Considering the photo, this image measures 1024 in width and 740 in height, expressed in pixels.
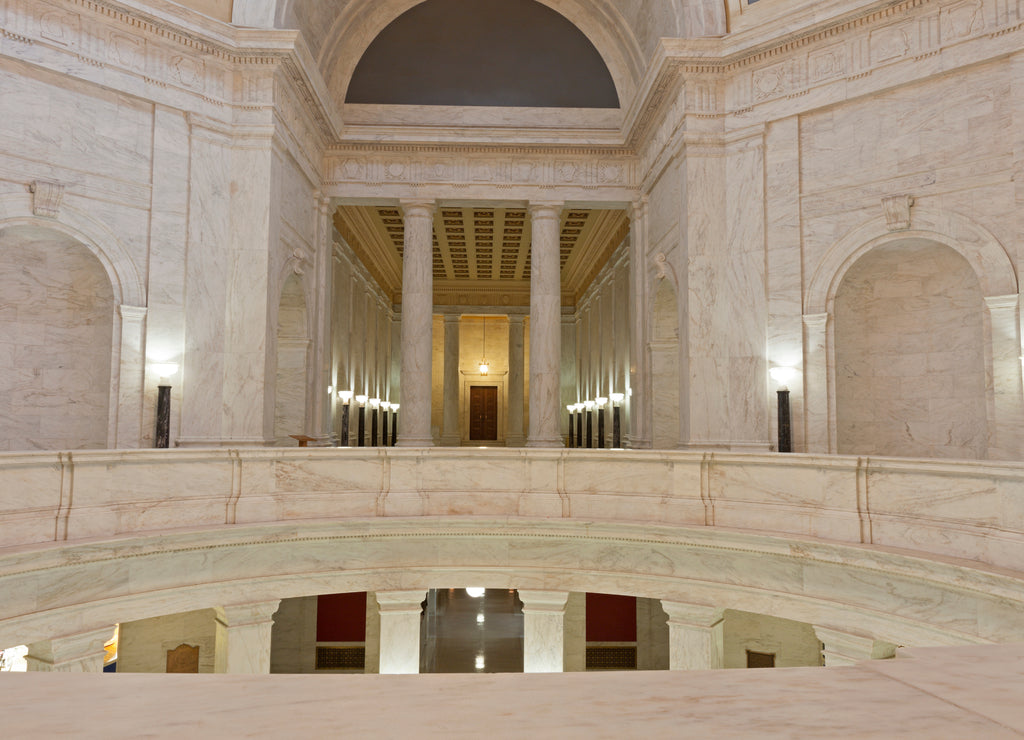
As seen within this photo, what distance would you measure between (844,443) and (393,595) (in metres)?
10.0

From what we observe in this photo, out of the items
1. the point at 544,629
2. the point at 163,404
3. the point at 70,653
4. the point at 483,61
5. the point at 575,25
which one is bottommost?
the point at 544,629

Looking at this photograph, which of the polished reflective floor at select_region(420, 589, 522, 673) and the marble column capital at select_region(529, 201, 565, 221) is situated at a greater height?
the marble column capital at select_region(529, 201, 565, 221)

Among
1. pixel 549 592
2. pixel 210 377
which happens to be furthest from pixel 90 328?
pixel 549 592

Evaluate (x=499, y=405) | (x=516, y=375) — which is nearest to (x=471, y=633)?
(x=516, y=375)

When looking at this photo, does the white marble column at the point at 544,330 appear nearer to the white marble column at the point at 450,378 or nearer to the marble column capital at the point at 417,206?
the marble column capital at the point at 417,206

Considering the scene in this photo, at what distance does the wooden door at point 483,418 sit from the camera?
1902 inches

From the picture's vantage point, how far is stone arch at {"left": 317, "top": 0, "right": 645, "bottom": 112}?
68.8 ft

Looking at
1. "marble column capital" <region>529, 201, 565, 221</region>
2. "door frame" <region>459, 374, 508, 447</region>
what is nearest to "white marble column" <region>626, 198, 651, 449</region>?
"marble column capital" <region>529, 201, 565, 221</region>

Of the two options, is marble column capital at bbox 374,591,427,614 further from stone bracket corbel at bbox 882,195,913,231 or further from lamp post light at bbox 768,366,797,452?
stone bracket corbel at bbox 882,195,913,231

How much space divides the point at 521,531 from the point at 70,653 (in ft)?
22.5

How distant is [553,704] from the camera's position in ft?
8.43

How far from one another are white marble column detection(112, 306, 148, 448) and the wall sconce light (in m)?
0.34

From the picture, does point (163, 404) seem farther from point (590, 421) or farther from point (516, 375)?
point (516, 375)

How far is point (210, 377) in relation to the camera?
15.7 metres
